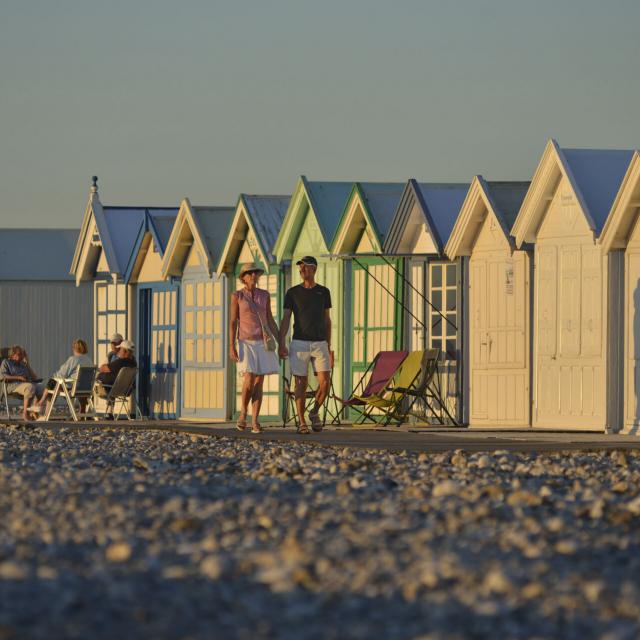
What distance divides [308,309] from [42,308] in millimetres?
24446

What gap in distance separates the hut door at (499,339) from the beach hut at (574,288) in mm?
330

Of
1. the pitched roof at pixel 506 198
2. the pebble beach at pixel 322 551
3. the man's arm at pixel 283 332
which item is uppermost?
the pitched roof at pixel 506 198

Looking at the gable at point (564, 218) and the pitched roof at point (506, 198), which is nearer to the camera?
the gable at point (564, 218)

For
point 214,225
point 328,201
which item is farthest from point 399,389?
point 214,225

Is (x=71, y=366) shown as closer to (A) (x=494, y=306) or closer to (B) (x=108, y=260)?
(B) (x=108, y=260)

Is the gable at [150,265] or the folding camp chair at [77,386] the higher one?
the gable at [150,265]

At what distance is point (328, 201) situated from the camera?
23.6 meters

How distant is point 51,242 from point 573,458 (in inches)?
1175

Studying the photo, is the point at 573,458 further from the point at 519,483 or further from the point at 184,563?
the point at 184,563

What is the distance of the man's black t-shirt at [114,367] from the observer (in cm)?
2602

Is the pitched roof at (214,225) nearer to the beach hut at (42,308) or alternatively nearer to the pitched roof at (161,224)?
the pitched roof at (161,224)

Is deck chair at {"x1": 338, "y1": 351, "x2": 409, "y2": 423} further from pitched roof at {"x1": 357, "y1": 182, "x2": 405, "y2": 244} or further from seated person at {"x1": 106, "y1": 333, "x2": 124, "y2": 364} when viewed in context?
seated person at {"x1": 106, "y1": 333, "x2": 124, "y2": 364}

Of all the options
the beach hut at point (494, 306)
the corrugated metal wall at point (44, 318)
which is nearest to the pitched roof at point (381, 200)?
the beach hut at point (494, 306)

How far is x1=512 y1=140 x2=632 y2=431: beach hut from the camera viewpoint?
18.6m
